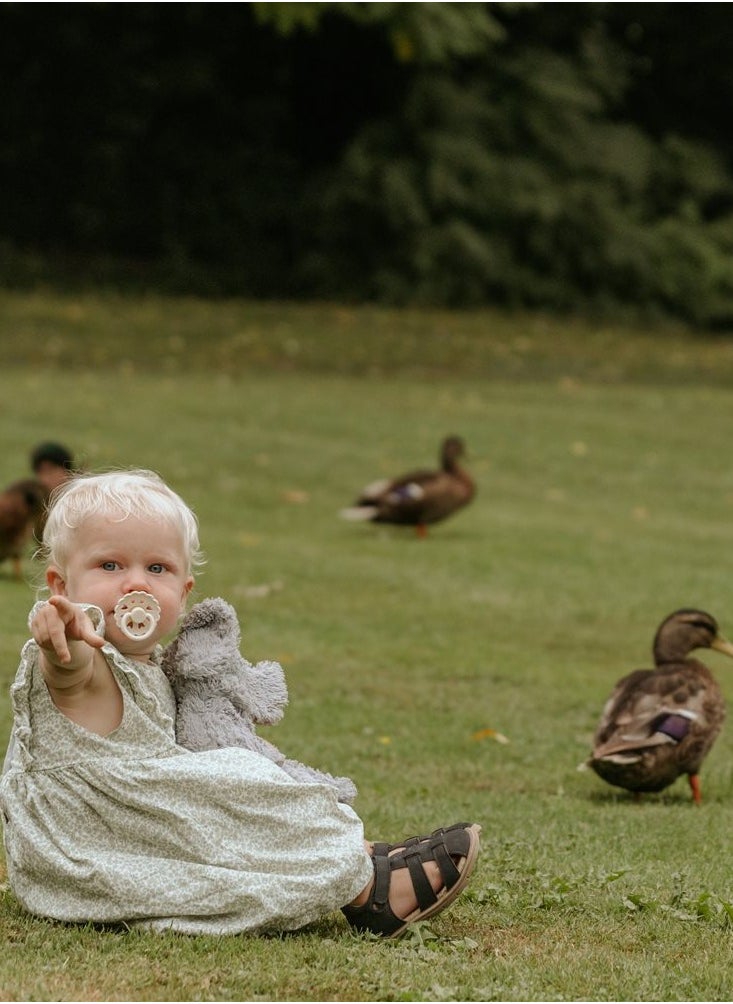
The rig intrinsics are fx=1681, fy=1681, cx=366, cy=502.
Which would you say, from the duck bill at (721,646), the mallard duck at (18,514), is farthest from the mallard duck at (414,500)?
the duck bill at (721,646)

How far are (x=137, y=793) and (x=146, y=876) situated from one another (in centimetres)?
19

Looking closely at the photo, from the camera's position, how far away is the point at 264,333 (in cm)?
2369

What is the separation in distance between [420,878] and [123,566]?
39.7 inches

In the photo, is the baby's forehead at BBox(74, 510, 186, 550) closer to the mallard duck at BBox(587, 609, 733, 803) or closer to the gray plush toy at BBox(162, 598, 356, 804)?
the gray plush toy at BBox(162, 598, 356, 804)

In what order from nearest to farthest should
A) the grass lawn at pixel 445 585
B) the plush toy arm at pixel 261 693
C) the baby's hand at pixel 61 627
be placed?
the baby's hand at pixel 61 627 < the grass lawn at pixel 445 585 < the plush toy arm at pixel 261 693

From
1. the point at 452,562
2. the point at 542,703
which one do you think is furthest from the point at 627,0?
the point at 542,703

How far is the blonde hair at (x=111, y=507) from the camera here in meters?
3.90

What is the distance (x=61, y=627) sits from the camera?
138 inches

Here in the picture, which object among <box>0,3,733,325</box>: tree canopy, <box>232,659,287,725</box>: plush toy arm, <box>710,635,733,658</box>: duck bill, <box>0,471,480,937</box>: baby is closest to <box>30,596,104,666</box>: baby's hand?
<box>0,471,480,937</box>: baby

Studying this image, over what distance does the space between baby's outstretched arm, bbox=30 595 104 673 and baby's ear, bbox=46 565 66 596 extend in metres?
0.39

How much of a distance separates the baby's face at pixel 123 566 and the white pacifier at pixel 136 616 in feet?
0.09

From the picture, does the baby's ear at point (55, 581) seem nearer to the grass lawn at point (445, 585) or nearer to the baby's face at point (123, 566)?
the baby's face at point (123, 566)

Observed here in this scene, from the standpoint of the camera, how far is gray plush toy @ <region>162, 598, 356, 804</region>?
3.96 meters

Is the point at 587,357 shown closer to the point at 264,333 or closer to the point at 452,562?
the point at 264,333
